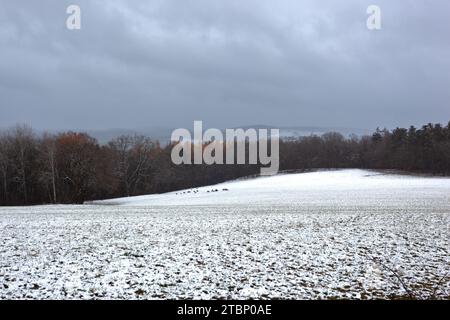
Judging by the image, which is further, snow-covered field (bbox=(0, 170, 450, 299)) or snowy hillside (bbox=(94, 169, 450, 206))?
snowy hillside (bbox=(94, 169, 450, 206))

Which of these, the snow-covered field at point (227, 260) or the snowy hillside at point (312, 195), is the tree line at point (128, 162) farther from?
the snow-covered field at point (227, 260)

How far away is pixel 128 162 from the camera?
7912 cm

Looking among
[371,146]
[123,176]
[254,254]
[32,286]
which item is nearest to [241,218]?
[254,254]

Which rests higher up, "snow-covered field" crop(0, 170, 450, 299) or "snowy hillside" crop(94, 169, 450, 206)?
"snow-covered field" crop(0, 170, 450, 299)

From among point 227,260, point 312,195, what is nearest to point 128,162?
point 312,195

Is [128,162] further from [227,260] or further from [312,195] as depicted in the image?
[227,260]

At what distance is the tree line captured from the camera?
6203cm

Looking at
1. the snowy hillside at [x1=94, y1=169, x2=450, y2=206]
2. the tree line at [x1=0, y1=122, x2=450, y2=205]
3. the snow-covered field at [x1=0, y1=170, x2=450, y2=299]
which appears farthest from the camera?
the tree line at [x1=0, y1=122, x2=450, y2=205]

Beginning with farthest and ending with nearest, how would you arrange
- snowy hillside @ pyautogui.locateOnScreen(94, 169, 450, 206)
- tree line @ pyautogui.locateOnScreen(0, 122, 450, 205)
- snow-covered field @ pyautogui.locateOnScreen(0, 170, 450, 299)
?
tree line @ pyautogui.locateOnScreen(0, 122, 450, 205)
snowy hillside @ pyautogui.locateOnScreen(94, 169, 450, 206)
snow-covered field @ pyautogui.locateOnScreen(0, 170, 450, 299)

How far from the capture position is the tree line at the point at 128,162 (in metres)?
62.0

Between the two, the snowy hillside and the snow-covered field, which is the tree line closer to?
the snowy hillside

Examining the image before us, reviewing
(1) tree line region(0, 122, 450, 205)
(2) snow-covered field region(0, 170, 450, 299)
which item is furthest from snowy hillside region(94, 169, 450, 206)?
(2) snow-covered field region(0, 170, 450, 299)

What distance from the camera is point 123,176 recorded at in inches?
3000
